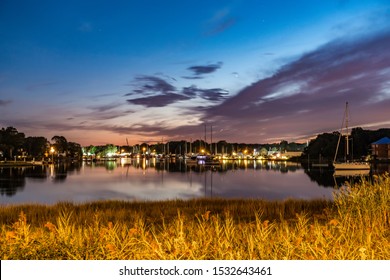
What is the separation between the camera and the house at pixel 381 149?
109188mm

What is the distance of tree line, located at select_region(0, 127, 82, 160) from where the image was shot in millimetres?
101938

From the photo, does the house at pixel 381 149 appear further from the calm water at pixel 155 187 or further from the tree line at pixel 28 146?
the tree line at pixel 28 146

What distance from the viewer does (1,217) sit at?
46.3ft

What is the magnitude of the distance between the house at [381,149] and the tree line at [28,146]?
95.2 m

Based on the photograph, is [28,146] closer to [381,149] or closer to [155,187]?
[155,187]

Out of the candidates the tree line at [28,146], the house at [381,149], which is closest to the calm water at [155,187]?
the tree line at [28,146]

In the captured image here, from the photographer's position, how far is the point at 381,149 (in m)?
110

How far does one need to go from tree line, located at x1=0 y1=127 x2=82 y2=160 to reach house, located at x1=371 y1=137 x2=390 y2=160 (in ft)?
312

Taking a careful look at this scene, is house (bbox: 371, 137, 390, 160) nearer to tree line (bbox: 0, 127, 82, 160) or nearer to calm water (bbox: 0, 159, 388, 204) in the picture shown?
calm water (bbox: 0, 159, 388, 204)

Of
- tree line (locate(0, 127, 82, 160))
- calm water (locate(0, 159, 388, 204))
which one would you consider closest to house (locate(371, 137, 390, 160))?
calm water (locate(0, 159, 388, 204))

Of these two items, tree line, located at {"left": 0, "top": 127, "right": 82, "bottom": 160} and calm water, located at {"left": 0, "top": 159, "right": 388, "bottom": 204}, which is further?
tree line, located at {"left": 0, "top": 127, "right": 82, "bottom": 160}

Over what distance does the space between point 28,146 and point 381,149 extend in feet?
359
